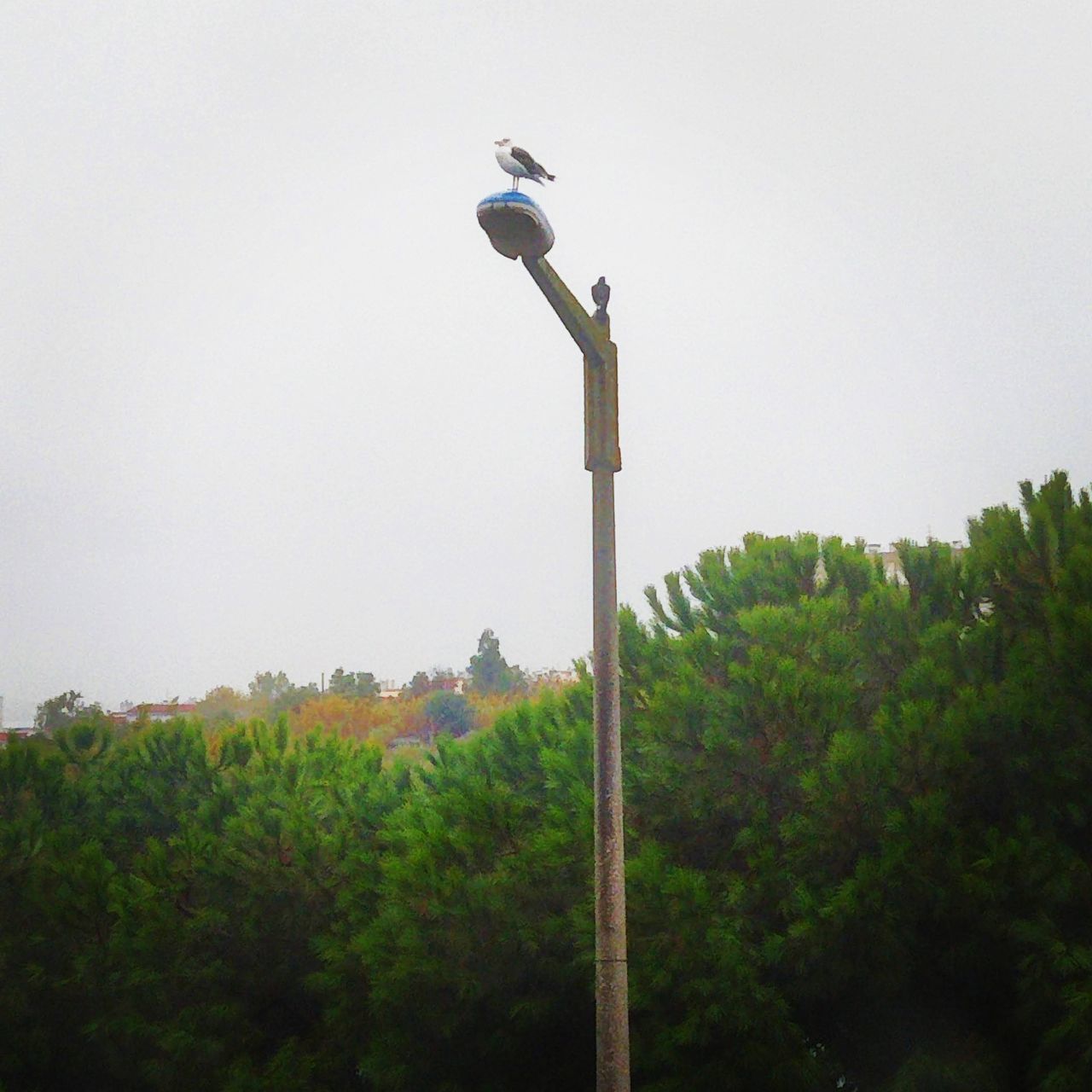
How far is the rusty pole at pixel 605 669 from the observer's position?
5.07 metres

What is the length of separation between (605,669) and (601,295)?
5.82ft

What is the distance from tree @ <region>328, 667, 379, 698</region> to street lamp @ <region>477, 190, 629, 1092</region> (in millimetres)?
83897

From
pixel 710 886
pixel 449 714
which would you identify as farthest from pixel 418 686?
pixel 710 886

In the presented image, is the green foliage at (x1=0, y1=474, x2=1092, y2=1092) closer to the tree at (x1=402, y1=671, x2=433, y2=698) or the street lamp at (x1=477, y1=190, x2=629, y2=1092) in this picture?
the street lamp at (x1=477, y1=190, x2=629, y2=1092)

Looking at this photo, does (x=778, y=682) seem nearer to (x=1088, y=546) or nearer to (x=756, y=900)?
(x=756, y=900)

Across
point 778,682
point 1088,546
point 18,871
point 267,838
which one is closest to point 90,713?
point 18,871

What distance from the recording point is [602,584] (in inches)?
216

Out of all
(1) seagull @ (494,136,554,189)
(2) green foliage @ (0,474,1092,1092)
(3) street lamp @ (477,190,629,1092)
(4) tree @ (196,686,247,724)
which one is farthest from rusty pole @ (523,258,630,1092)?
(4) tree @ (196,686,247,724)

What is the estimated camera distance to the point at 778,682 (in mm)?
10008

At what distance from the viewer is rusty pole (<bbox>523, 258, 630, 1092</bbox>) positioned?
507cm

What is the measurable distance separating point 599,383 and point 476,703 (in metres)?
68.9

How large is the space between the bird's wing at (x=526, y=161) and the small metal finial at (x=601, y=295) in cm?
66

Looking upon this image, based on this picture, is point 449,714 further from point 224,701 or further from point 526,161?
point 526,161

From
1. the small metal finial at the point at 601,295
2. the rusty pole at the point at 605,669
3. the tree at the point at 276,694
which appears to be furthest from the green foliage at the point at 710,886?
the tree at the point at 276,694
